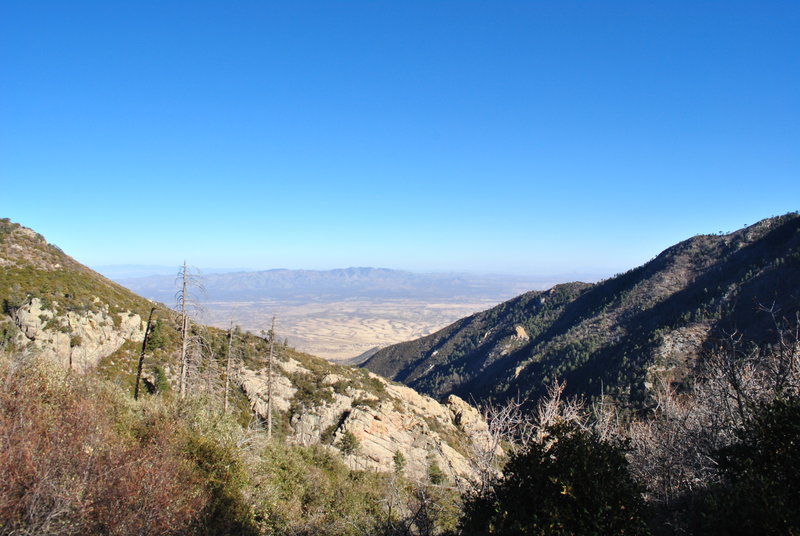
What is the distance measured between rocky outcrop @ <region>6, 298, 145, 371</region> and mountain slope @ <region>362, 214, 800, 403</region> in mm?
46455

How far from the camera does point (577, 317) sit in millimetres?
93875

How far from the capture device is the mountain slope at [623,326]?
175ft

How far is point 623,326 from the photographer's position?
75.5 metres

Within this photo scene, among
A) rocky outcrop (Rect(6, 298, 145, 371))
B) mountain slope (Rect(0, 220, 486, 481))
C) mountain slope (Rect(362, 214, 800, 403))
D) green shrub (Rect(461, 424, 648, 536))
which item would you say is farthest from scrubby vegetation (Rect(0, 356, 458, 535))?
mountain slope (Rect(362, 214, 800, 403))

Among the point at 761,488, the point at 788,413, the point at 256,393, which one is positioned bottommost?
the point at 256,393

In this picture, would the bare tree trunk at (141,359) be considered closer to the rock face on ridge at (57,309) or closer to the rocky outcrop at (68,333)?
the rock face on ridge at (57,309)

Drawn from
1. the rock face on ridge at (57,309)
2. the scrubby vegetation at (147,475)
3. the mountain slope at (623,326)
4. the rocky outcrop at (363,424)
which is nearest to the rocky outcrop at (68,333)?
the rock face on ridge at (57,309)

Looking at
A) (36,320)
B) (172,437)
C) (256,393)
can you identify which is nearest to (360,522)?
(172,437)

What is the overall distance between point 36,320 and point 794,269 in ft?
288

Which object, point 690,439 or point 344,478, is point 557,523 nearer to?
point 690,439

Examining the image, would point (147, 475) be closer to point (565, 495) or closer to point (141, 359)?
point (565, 495)

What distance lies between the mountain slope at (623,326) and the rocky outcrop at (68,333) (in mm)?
46455

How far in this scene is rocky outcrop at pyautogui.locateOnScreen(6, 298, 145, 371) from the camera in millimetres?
21578

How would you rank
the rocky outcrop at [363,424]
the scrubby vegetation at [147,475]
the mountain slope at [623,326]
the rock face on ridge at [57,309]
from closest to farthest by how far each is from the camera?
the scrubby vegetation at [147,475] → the rock face on ridge at [57,309] → the rocky outcrop at [363,424] → the mountain slope at [623,326]
